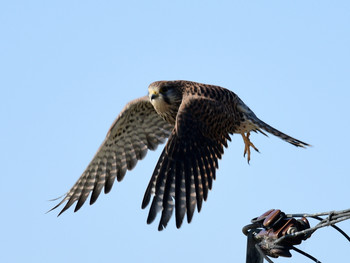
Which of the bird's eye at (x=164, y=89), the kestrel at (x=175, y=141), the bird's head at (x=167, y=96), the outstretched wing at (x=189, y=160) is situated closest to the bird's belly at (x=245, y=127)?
the kestrel at (x=175, y=141)

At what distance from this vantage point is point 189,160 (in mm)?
7949

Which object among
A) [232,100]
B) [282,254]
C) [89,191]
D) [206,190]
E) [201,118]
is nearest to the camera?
[282,254]

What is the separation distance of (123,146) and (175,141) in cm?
259

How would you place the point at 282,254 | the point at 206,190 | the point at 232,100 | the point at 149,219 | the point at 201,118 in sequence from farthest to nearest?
1. the point at 232,100
2. the point at 201,118
3. the point at 206,190
4. the point at 149,219
5. the point at 282,254

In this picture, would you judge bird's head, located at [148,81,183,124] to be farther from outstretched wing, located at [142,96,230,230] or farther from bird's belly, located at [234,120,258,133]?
bird's belly, located at [234,120,258,133]

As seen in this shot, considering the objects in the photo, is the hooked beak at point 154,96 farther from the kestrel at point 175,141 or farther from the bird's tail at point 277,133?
the bird's tail at point 277,133

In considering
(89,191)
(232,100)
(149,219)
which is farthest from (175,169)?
(89,191)

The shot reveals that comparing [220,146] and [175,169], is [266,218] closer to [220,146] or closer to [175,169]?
[175,169]

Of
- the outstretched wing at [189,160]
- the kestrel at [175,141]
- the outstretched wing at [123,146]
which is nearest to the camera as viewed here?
the outstretched wing at [189,160]

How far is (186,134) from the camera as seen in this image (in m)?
8.08

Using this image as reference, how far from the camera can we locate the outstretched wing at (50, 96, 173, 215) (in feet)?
33.3

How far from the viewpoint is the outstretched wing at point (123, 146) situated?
33.3 feet

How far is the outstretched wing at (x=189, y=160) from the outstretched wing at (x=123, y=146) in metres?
1.73

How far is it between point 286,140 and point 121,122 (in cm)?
239
